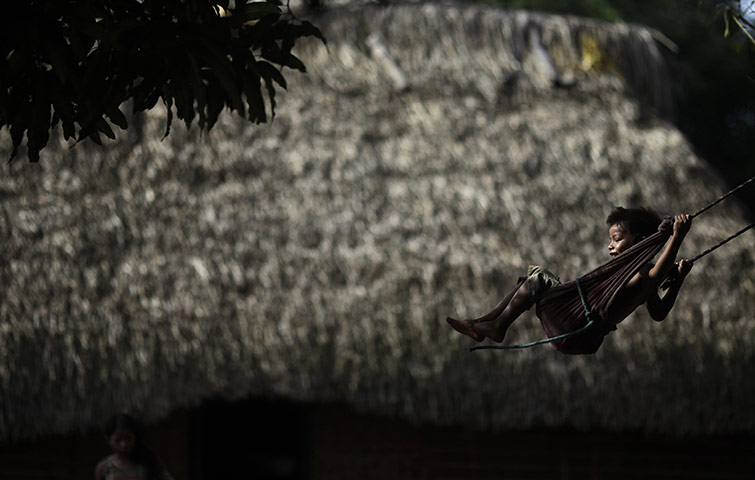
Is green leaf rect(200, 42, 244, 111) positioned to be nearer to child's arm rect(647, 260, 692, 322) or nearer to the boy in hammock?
the boy in hammock

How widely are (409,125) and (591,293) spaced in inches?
203

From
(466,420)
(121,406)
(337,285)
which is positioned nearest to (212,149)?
(337,285)

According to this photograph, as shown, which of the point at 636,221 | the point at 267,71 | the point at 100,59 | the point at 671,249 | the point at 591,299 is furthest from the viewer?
the point at 267,71

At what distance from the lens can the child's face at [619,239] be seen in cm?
276

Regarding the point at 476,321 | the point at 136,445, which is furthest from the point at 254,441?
the point at 476,321

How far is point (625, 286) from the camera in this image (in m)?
2.61

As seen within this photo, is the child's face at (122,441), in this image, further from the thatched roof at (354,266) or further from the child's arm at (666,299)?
the child's arm at (666,299)

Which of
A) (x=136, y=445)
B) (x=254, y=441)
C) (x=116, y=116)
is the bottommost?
(x=254, y=441)

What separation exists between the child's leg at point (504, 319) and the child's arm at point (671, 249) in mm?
341

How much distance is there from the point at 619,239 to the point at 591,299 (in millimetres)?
230

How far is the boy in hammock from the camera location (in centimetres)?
256

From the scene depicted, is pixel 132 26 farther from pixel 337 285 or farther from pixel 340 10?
pixel 340 10

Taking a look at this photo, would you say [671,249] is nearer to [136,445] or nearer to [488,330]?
[488,330]

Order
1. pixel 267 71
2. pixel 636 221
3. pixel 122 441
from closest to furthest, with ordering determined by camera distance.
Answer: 1. pixel 636 221
2. pixel 267 71
3. pixel 122 441
